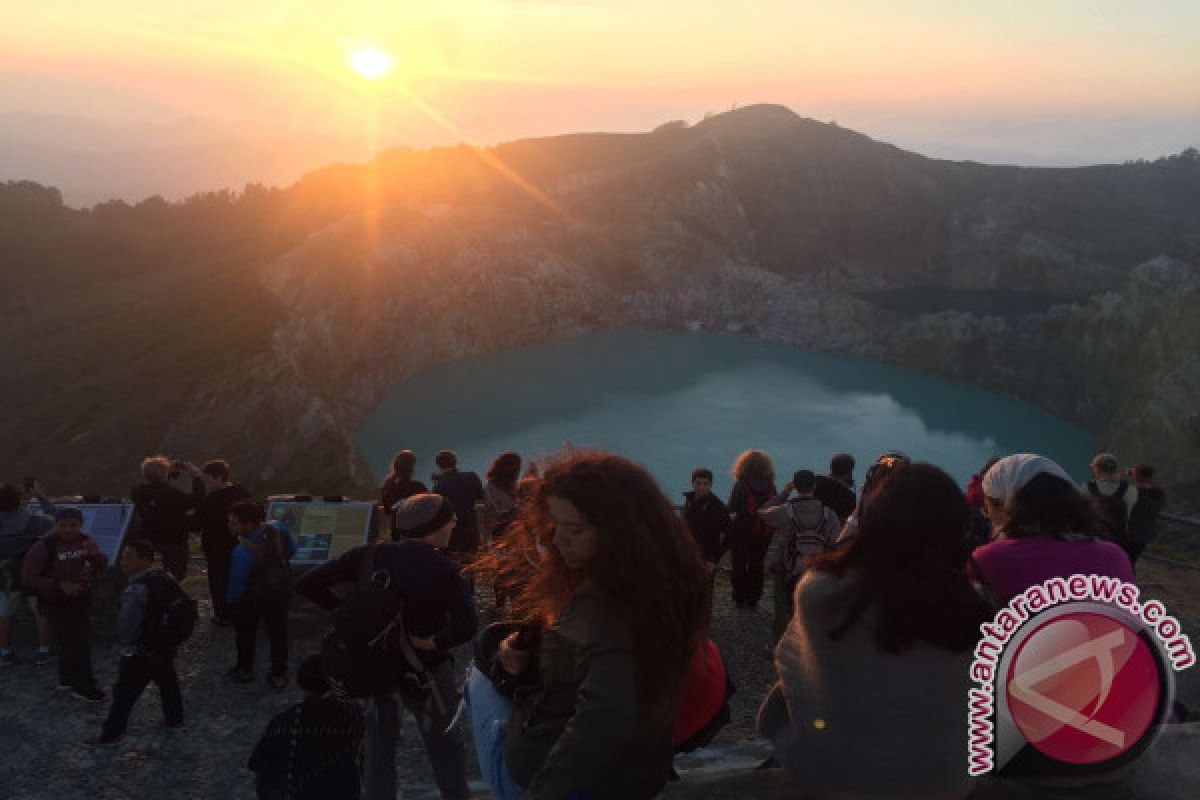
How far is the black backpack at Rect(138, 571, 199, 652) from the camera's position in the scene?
6234 millimetres

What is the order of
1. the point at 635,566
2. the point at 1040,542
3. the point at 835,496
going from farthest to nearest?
1. the point at 835,496
2. the point at 1040,542
3. the point at 635,566

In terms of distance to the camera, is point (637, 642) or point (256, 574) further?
point (256, 574)

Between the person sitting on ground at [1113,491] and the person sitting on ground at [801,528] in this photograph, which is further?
the person sitting on ground at [1113,491]

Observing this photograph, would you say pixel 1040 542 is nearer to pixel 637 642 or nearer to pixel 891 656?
pixel 891 656

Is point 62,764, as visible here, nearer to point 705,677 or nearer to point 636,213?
point 705,677

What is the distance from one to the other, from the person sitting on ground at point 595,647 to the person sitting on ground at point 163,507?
6.77 meters

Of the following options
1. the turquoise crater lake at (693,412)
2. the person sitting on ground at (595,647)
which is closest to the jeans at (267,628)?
the person sitting on ground at (595,647)

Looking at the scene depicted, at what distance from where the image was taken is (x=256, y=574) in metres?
7.23

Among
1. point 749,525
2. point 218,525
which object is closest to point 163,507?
point 218,525

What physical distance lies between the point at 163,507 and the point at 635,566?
7.61 metres

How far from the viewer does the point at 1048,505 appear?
3377mm

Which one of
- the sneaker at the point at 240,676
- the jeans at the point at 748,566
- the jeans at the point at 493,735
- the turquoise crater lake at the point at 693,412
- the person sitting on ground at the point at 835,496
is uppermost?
the jeans at the point at 493,735

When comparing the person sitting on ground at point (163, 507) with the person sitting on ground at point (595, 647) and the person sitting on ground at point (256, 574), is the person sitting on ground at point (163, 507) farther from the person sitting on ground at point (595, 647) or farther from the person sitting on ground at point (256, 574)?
the person sitting on ground at point (595, 647)

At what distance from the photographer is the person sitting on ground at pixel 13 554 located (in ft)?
24.5
